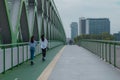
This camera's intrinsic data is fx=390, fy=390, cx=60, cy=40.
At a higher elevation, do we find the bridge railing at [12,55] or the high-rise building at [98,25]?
the high-rise building at [98,25]

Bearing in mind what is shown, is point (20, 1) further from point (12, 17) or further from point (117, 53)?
point (117, 53)

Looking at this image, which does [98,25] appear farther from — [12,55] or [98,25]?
[12,55]

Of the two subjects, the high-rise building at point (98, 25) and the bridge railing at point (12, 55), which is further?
the high-rise building at point (98, 25)

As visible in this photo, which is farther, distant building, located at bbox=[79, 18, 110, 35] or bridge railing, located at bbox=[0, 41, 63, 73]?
distant building, located at bbox=[79, 18, 110, 35]

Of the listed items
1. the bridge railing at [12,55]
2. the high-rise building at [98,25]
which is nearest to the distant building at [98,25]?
the high-rise building at [98,25]

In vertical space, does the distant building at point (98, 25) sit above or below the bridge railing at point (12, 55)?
above

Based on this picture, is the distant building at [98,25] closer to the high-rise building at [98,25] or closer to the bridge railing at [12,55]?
the high-rise building at [98,25]

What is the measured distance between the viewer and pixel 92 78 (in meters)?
13.7

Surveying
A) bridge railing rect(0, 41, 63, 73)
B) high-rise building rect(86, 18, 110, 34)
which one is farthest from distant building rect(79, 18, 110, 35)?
bridge railing rect(0, 41, 63, 73)

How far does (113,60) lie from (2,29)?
5.90 m

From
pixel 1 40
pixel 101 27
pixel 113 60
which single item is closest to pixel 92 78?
pixel 113 60

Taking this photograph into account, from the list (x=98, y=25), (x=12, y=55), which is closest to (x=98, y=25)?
(x=98, y=25)

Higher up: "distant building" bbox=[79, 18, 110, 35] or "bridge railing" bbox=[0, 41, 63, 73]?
"distant building" bbox=[79, 18, 110, 35]

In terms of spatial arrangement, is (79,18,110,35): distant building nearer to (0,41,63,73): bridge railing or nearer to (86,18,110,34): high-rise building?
(86,18,110,34): high-rise building
